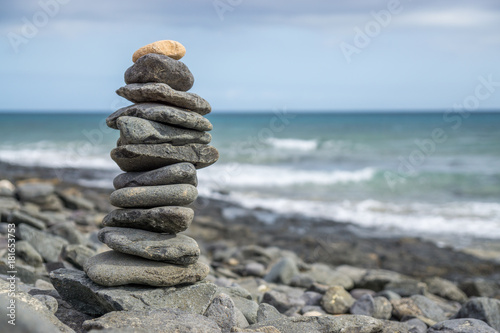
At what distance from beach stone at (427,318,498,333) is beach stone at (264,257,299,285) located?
362cm

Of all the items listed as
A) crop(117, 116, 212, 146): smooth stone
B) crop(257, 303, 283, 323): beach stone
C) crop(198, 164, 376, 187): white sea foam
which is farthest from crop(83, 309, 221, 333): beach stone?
crop(198, 164, 376, 187): white sea foam

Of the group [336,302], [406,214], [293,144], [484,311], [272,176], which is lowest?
[336,302]

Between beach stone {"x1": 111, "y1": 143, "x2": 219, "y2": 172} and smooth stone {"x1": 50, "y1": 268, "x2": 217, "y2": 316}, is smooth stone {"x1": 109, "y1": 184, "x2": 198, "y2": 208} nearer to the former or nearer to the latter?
beach stone {"x1": 111, "y1": 143, "x2": 219, "y2": 172}

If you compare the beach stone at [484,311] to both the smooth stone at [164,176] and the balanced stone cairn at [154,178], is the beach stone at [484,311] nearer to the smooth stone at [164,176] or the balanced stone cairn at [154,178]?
the balanced stone cairn at [154,178]

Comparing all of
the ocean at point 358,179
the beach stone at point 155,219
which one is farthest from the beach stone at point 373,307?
the ocean at point 358,179

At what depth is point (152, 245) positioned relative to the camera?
571 centimetres

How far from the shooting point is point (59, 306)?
18.9 ft

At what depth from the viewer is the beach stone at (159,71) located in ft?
19.7

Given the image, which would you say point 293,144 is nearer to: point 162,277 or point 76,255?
point 76,255

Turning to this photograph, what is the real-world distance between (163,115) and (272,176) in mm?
19730

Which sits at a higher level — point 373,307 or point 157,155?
point 157,155

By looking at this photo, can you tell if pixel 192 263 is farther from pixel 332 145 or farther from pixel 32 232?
pixel 332 145

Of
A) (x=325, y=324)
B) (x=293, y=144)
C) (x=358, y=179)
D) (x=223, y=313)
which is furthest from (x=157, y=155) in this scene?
(x=293, y=144)

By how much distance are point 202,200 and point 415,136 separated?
38.0 metres
